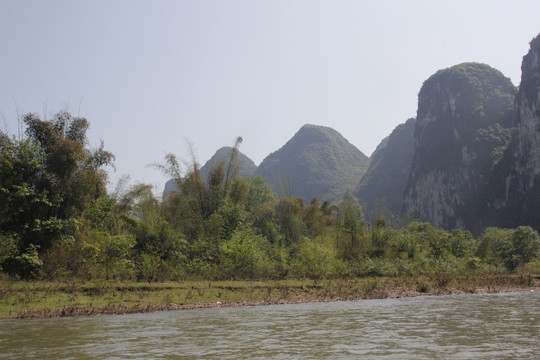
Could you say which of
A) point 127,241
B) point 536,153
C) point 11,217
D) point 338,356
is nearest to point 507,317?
point 338,356

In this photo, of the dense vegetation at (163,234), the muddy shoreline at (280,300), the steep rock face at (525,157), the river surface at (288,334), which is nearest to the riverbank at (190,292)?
the muddy shoreline at (280,300)

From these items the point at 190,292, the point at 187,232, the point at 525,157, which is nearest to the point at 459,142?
the point at 525,157

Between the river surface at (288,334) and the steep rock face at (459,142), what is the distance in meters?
130

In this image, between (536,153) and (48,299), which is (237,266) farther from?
(536,153)

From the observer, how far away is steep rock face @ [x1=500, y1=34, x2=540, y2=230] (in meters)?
112

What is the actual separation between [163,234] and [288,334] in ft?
60.6

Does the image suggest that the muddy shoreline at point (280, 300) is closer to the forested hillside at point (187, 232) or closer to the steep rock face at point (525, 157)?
the forested hillside at point (187, 232)

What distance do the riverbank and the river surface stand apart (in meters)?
1.51

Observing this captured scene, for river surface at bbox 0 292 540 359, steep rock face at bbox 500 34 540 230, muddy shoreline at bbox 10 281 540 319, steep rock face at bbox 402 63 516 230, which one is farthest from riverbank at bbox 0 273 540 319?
steep rock face at bbox 402 63 516 230

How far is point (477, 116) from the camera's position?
500 feet

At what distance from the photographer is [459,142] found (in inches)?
6152

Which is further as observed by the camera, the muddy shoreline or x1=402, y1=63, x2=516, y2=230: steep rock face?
x1=402, y1=63, x2=516, y2=230: steep rock face

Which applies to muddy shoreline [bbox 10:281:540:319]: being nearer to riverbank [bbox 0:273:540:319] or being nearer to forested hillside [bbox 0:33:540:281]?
riverbank [bbox 0:273:540:319]

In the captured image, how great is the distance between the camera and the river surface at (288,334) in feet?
31.5
